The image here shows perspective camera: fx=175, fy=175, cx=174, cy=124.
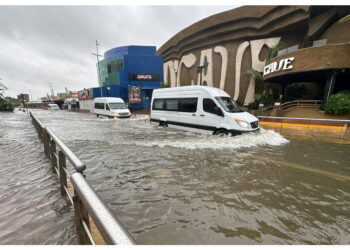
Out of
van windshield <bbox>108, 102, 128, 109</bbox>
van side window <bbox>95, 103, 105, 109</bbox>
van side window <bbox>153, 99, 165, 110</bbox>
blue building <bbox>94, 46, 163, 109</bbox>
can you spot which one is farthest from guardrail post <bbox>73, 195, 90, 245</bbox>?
blue building <bbox>94, 46, 163, 109</bbox>

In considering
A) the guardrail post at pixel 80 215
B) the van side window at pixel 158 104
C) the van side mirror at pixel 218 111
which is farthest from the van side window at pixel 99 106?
the guardrail post at pixel 80 215

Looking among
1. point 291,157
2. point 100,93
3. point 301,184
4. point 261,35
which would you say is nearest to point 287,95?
point 261,35

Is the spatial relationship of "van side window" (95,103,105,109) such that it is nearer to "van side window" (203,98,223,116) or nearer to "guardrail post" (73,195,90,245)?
"van side window" (203,98,223,116)

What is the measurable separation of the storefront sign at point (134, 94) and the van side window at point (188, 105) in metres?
Answer: 20.4

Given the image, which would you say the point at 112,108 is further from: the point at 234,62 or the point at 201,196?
the point at 201,196

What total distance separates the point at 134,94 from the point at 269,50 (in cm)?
2021

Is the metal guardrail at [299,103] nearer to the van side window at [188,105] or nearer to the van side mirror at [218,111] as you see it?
the van side window at [188,105]

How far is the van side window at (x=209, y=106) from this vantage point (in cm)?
855

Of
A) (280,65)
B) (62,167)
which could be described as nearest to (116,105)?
(280,65)

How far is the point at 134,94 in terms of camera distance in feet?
96.4

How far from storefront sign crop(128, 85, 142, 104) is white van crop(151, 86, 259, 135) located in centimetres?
1821

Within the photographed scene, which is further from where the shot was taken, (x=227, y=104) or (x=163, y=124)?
(x=163, y=124)

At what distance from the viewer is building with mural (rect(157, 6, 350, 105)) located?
47.6ft

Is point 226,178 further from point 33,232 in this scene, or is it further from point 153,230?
Answer: point 33,232
